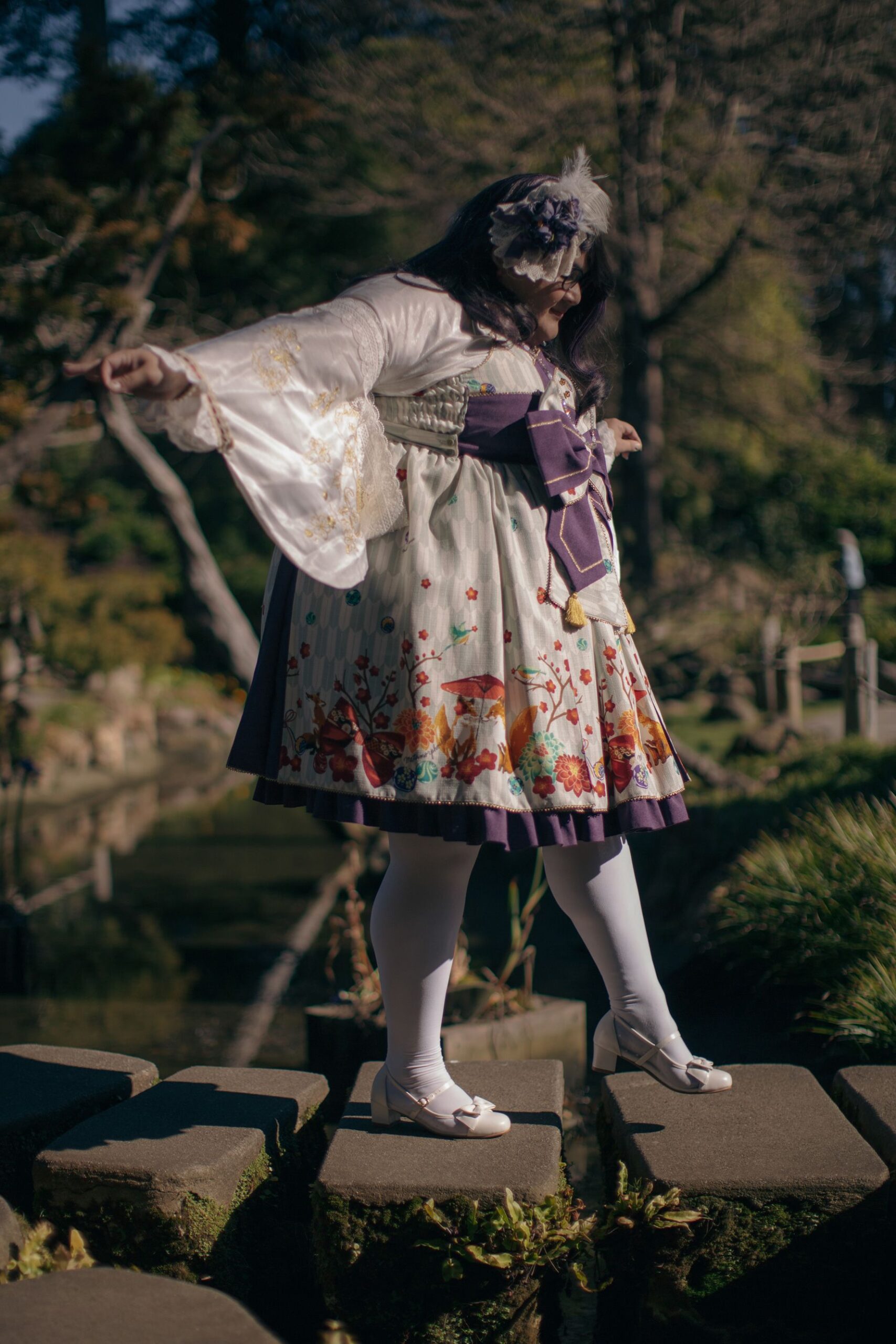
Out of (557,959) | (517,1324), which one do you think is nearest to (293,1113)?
(517,1324)

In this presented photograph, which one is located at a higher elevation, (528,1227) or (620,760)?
(620,760)

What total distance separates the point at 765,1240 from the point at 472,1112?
45cm

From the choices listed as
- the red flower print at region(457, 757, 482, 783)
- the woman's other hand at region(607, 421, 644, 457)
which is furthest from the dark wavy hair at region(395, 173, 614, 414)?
the red flower print at region(457, 757, 482, 783)

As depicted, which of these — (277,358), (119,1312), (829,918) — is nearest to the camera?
(119,1312)

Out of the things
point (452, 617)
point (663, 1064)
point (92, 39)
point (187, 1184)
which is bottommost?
point (187, 1184)

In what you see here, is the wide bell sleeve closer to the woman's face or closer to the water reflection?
the woman's face

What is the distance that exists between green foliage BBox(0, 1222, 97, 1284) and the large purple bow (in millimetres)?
1130

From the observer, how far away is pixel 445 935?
1.71m

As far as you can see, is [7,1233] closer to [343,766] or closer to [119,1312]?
[119,1312]

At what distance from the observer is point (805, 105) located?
800 cm

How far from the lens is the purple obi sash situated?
5.68 feet

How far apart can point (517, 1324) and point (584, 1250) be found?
0.14 meters

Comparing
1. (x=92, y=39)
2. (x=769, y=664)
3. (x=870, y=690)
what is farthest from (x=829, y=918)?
(x=92, y=39)

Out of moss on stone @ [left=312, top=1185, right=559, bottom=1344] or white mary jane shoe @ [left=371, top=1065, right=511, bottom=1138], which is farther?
white mary jane shoe @ [left=371, top=1065, right=511, bottom=1138]
